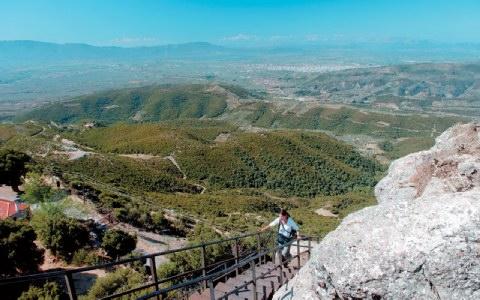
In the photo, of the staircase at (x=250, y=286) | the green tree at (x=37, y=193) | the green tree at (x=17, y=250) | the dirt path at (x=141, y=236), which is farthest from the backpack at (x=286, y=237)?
the green tree at (x=37, y=193)

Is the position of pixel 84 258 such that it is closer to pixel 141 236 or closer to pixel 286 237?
pixel 141 236

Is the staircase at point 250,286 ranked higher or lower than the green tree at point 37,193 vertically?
higher

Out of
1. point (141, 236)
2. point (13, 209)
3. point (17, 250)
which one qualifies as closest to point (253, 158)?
point (141, 236)

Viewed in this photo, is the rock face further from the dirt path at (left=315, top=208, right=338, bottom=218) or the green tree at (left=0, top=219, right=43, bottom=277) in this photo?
the dirt path at (left=315, top=208, right=338, bottom=218)

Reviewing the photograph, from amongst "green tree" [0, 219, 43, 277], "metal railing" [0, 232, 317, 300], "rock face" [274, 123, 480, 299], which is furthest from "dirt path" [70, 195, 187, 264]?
"rock face" [274, 123, 480, 299]

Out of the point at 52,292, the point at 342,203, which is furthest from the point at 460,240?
the point at 342,203

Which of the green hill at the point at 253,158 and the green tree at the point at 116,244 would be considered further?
the green hill at the point at 253,158

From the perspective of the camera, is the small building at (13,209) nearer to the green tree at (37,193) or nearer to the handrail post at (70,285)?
the green tree at (37,193)
